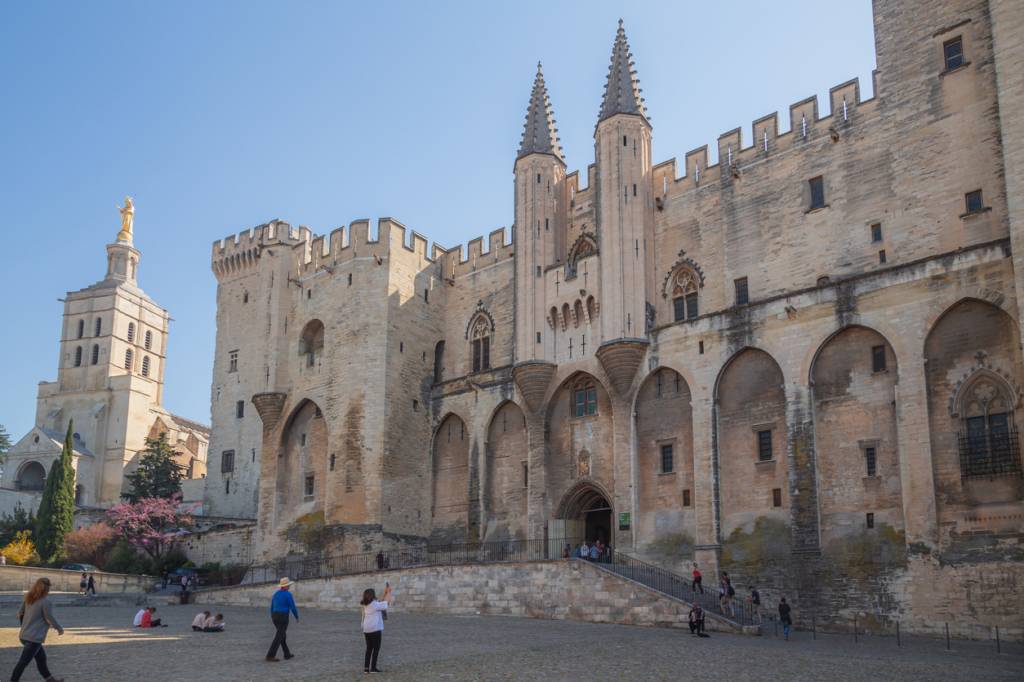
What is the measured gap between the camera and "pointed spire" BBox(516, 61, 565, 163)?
113ft

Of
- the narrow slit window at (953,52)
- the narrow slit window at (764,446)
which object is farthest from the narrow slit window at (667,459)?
the narrow slit window at (953,52)

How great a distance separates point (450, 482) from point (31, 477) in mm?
35423

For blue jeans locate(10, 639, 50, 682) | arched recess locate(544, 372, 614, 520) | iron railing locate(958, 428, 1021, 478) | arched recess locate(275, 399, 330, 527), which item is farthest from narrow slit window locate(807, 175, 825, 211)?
blue jeans locate(10, 639, 50, 682)

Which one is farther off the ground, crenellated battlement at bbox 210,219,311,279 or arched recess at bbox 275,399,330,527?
crenellated battlement at bbox 210,219,311,279

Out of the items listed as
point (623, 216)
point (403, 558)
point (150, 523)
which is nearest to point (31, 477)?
point (150, 523)

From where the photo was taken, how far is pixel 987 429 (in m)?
22.0

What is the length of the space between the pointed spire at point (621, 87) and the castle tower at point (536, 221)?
2.95 meters

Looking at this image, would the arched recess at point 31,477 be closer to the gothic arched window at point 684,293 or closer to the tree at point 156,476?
the tree at point 156,476

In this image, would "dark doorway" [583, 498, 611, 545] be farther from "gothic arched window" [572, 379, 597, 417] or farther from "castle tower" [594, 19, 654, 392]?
"castle tower" [594, 19, 654, 392]

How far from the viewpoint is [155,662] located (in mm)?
13938

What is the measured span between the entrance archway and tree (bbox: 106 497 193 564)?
1959 cm

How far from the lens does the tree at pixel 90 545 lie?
4175 cm

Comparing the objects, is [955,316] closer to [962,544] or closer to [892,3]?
[962,544]

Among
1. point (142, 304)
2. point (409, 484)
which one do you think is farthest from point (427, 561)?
point (142, 304)
